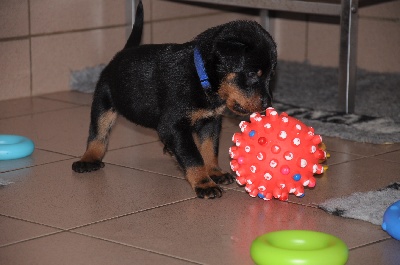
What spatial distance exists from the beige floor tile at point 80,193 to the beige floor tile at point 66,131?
33cm

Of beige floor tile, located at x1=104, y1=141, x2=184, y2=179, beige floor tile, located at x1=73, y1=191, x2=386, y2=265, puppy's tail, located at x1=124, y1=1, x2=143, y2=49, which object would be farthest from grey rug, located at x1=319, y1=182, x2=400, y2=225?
puppy's tail, located at x1=124, y1=1, x2=143, y2=49

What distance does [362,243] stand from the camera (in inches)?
100

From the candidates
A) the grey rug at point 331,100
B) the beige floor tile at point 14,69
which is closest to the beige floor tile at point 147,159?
the grey rug at point 331,100

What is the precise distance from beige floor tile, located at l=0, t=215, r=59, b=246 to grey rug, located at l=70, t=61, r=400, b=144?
175cm

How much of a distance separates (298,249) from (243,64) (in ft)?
2.69

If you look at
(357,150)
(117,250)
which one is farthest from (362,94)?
(117,250)

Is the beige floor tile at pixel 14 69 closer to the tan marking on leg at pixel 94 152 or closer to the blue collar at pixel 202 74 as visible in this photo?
the tan marking on leg at pixel 94 152

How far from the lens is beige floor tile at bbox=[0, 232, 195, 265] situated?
7.81ft

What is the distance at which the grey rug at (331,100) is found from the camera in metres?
3.99

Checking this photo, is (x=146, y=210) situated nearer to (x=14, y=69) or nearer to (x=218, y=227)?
(x=218, y=227)

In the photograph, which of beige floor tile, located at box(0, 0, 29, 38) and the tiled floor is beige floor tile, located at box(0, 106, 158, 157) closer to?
the tiled floor

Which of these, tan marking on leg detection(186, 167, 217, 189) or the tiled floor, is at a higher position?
tan marking on leg detection(186, 167, 217, 189)

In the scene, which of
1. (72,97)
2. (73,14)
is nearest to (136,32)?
(72,97)

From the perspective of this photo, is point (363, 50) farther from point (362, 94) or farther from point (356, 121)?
point (356, 121)
